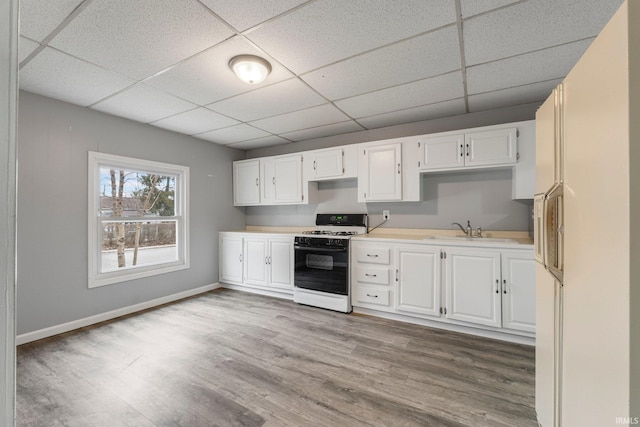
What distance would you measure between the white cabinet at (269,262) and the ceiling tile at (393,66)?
85.4 inches

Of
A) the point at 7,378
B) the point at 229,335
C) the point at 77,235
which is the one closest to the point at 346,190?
the point at 229,335

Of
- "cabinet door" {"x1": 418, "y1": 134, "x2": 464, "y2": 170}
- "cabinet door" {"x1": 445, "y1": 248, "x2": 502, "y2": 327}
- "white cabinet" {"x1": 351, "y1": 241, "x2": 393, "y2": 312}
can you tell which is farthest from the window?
"cabinet door" {"x1": 445, "y1": 248, "x2": 502, "y2": 327}

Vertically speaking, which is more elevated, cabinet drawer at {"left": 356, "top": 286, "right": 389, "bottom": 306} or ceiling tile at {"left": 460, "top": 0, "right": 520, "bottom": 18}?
ceiling tile at {"left": 460, "top": 0, "right": 520, "bottom": 18}

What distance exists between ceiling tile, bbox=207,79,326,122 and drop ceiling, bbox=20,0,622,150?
0.02m

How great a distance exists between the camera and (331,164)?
3.86 m

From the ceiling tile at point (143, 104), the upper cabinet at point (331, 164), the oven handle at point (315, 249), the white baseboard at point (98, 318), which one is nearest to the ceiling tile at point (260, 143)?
the upper cabinet at point (331, 164)

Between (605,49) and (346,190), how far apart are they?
135 inches

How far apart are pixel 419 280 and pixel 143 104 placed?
353 cm

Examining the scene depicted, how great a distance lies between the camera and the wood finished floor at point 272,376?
5.58ft

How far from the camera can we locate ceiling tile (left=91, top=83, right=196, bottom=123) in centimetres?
269

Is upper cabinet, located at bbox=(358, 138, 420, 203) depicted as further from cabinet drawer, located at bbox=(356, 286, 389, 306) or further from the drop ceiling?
cabinet drawer, located at bbox=(356, 286, 389, 306)

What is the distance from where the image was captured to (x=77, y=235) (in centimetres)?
300

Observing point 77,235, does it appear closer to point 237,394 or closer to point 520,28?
point 237,394

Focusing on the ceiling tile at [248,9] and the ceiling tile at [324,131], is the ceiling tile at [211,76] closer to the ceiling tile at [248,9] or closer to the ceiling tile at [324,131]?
the ceiling tile at [248,9]
